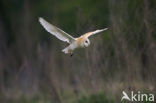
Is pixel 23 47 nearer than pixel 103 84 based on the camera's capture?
No

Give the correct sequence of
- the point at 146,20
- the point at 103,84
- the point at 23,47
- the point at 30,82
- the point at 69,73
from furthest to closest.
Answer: the point at 23,47 → the point at 30,82 → the point at 69,73 → the point at 103,84 → the point at 146,20

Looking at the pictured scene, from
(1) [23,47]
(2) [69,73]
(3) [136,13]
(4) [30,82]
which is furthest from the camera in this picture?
(1) [23,47]

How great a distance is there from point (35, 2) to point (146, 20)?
50.4ft

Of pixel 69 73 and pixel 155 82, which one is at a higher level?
pixel 69 73

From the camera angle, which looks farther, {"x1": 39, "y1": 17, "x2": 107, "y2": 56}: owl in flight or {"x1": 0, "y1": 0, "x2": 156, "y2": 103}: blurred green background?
{"x1": 39, "y1": 17, "x2": 107, "y2": 56}: owl in flight

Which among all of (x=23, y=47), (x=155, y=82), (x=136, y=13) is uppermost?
(x=23, y=47)

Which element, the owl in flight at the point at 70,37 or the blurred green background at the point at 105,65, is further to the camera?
the owl in flight at the point at 70,37

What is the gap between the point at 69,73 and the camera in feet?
40.2

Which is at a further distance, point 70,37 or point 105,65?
point 105,65

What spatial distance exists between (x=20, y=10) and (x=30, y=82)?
A: 33.4 ft

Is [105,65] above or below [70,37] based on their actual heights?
below

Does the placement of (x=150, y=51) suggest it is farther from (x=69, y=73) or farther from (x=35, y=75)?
(x=35, y=75)

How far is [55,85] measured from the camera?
10781 millimetres

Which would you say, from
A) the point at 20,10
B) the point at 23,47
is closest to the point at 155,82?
the point at 23,47
